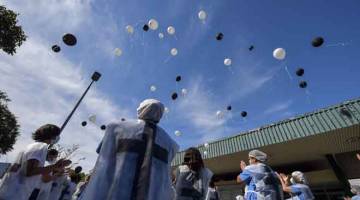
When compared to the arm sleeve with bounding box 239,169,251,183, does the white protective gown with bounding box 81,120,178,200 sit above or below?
below

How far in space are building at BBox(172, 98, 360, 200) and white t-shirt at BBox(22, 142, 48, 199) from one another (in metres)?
13.5

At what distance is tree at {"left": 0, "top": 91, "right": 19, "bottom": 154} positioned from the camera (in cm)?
1748

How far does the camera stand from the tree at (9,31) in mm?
13352

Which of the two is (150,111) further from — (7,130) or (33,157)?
(7,130)

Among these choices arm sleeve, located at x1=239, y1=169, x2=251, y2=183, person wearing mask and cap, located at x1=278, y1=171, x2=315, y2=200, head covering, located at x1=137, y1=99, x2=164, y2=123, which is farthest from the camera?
person wearing mask and cap, located at x1=278, y1=171, x2=315, y2=200

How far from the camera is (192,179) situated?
13.5ft

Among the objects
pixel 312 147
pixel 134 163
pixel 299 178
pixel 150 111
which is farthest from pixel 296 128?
pixel 134 163

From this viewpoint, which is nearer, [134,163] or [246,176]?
[134,163]

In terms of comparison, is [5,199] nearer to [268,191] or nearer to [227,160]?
[268,191]

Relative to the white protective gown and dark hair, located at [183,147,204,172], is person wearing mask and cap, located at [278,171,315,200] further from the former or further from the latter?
the white protective gown

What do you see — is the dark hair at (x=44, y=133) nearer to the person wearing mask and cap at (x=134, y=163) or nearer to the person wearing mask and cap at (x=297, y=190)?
the person wearing mask and cap at (x=134, y=163)

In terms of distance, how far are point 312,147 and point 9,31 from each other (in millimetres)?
19489

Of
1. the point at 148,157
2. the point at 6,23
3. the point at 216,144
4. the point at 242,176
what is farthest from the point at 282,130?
the point at 6,23

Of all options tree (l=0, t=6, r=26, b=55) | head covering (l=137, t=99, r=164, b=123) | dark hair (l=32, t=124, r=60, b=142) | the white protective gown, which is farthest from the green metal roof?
tree (l=0, t=6, r=26, b=55)
